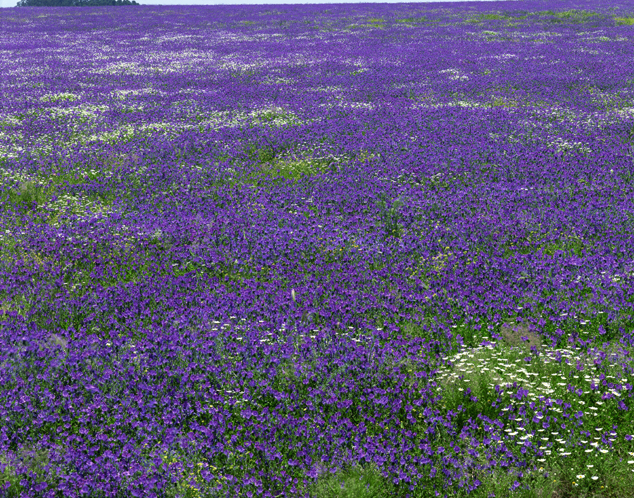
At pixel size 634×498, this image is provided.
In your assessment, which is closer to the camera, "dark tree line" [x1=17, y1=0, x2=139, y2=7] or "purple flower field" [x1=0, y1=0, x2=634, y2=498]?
"purple flower field" [x1=0, y1=0, x2=634, y2=498]

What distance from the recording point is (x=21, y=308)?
6.54 m

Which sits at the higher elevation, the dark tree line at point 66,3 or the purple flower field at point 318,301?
the dark tree line at point 66,3

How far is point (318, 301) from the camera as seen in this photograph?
6672 mm

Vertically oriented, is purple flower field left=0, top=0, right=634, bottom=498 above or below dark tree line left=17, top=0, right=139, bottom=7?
below

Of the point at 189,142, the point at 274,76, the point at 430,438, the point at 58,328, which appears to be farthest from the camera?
the point at 274,76

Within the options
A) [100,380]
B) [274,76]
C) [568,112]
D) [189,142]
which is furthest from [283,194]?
[274,76]

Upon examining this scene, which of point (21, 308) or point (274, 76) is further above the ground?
point (274, 76)

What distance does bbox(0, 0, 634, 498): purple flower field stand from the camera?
4398 millimetres

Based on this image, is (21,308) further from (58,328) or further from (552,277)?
(552,277)

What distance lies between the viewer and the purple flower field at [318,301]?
4398mm

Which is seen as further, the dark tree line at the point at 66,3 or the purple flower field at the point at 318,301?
the dark tree line at the point at 66,3

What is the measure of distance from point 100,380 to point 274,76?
18549mm

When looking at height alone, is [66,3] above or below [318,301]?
above

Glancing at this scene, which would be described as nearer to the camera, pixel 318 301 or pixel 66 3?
pixel 318 301
